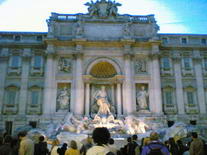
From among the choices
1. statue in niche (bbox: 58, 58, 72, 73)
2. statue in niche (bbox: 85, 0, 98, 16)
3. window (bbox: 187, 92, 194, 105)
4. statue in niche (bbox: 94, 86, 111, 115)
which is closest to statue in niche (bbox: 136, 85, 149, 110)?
statue in niche (bbox: 94, 86, 111, 115)

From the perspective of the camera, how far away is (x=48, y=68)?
82.0 ft

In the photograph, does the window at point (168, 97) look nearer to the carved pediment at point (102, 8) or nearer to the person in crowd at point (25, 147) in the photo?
the carved pediment at point (102, 8)

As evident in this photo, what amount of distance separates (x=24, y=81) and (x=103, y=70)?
9112 mm

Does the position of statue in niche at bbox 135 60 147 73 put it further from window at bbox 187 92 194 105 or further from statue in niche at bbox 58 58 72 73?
statue in niche at bbox 58 58 72 73

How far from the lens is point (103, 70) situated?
26719mm

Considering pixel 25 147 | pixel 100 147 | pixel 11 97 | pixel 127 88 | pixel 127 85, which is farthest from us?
pixel 11 97

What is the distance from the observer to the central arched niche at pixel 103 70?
2589 centimetres

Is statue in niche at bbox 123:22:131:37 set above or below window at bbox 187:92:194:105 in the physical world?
above

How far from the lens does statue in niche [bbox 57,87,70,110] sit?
79.6ft

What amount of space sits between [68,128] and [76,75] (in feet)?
22.1

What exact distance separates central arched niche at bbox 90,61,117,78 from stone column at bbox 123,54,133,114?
1568 millimetres

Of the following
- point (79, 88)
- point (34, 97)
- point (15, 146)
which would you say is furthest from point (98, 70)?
point (15, 146)

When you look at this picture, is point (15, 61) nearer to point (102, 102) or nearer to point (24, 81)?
point (24, 81)

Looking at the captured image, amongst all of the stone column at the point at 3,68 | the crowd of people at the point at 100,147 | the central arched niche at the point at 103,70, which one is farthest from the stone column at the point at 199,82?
the stone column at the point at 3,68
